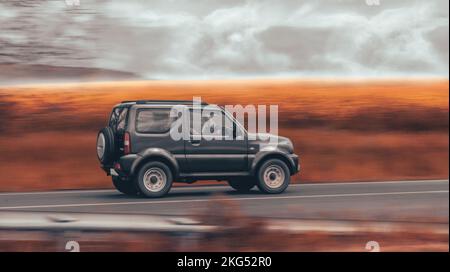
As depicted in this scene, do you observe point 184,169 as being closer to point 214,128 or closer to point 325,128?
point 214,128

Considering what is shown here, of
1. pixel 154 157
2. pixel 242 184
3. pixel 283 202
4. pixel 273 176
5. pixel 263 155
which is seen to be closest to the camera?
pixel 283 202

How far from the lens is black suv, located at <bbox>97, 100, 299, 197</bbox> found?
15.8m

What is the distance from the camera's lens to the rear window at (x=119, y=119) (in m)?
15.9

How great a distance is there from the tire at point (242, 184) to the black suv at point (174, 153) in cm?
12

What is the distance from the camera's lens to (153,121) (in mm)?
15922

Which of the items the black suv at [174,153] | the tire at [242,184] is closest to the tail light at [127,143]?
the black suv at [174,153]

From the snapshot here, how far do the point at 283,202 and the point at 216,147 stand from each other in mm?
1660

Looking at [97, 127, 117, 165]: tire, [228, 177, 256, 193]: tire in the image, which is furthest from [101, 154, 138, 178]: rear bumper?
[228, 177, 256, 193]: tire

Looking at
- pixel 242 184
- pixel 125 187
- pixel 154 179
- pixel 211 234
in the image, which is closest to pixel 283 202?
pixel 242 184

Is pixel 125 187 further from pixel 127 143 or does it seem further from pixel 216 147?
pixel 216 147

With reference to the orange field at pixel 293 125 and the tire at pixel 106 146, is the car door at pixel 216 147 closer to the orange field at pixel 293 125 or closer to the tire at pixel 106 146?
the tire at pixel 106 146

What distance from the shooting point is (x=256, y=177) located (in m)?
16.7

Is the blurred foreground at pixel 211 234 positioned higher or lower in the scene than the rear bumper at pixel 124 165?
lower
